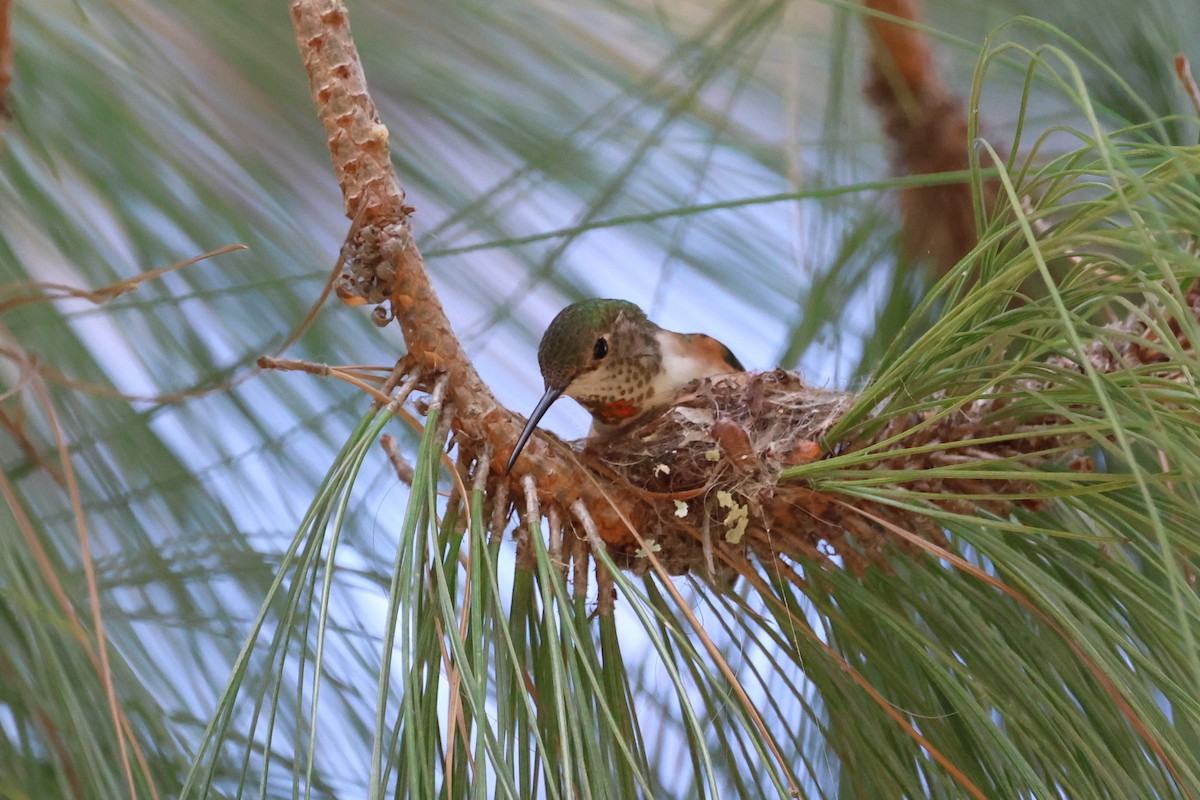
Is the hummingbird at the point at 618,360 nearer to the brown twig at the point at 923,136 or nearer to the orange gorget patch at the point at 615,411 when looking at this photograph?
the orange gorget patch at the point at 615,411

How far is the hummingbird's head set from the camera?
5.63 ft

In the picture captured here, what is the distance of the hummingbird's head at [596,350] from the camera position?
5.63 feet

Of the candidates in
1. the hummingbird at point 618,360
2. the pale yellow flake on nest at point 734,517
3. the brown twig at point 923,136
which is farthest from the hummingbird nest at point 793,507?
the brown twig at point 923,136

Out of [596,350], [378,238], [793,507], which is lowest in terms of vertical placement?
[793,507]

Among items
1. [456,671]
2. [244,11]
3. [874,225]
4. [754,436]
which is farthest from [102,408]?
[874,225]

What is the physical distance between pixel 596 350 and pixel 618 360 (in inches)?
4.3

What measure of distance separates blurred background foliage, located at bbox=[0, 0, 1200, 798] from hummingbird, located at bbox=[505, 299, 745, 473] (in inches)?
3.5

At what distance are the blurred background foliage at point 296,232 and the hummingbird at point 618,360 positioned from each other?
0.09 meters

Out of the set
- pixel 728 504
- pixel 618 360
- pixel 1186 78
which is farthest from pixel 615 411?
pixel 1186 78

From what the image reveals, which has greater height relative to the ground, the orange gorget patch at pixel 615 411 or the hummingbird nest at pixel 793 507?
the orange gorget patch at pixel 615 411

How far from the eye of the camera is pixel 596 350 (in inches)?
69.9

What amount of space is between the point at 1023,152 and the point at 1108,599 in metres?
0.83

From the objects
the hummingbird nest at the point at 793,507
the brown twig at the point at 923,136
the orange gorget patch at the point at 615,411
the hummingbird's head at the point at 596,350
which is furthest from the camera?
the orange gorget patch at the point at 615,411

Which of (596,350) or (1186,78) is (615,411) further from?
(1186,78)
